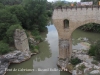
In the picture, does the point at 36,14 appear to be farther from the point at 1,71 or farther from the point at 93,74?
the point at 93,74

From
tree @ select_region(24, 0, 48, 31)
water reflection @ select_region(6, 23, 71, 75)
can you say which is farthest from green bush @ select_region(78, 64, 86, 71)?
tree @ select_region(24, 0, 48, 31)

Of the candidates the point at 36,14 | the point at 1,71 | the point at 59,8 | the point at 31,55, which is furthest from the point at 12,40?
the point at 36,14

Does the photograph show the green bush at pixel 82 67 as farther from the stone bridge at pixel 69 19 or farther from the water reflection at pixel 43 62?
the stone bridge at pixel 69 19

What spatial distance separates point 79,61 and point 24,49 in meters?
7.14

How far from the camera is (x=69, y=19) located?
Result: 556 inches

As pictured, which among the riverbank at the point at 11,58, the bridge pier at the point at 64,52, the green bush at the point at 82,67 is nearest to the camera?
the green bush at the point at 82,67

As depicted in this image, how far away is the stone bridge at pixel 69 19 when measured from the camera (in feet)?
43.8

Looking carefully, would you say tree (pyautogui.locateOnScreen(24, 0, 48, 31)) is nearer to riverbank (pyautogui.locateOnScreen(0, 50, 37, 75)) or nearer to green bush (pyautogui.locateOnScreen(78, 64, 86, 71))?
riverbank (pyautogui.locateOnScreen(0, 50, 37, 75))

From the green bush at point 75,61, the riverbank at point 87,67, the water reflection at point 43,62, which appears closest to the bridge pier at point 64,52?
the green bush at point 75,61

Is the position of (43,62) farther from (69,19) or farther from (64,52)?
(69,19)

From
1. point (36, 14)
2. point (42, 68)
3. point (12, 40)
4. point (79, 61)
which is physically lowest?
point (42, 68)

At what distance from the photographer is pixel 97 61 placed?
14148 mm

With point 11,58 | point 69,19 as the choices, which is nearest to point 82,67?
point 69,19

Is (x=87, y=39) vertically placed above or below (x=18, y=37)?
below
